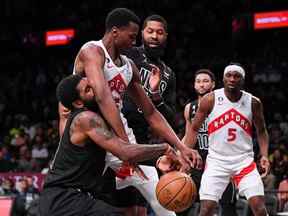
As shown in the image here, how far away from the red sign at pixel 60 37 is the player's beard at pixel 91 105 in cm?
1850

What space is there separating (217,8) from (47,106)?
19.0 ft

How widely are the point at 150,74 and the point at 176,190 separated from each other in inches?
74.3

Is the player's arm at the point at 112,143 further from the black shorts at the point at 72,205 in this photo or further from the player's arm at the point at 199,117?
the player's arm at the point at 199,117

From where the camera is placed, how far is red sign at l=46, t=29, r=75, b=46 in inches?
946

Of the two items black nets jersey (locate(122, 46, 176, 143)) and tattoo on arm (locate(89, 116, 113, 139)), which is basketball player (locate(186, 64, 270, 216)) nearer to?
black nets jersey (locate(122, 46, 176, 143))

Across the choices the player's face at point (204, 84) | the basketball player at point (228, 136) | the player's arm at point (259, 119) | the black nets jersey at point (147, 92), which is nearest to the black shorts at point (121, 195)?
the black nets jersey at point (147, 92)

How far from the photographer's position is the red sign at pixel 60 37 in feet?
78.8

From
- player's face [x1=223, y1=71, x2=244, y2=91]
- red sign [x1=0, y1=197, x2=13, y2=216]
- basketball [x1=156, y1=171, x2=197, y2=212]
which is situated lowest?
red sign [x1=0, y1=197, x2=13, y2=216]

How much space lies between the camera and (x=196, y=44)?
72.9 ft

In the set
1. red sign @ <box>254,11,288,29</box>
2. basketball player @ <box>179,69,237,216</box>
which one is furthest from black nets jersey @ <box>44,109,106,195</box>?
red sign @ <box>254,11,288,29</box>

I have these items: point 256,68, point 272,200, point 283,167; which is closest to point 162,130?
point 272,200

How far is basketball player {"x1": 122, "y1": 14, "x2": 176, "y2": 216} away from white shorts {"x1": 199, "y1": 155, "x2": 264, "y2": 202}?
3.07 feet

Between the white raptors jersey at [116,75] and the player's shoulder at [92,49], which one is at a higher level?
the player's shoulder at [92,49]

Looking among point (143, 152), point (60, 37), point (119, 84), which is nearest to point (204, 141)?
point (119, 84)
